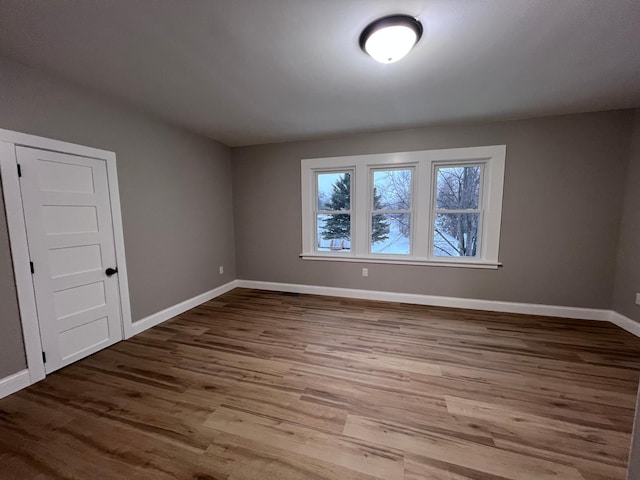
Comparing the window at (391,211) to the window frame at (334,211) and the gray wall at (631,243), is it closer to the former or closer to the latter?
the window frame at (334,211)

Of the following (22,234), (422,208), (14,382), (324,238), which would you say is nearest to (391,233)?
(422,208)

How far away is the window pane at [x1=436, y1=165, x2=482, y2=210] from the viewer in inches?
134

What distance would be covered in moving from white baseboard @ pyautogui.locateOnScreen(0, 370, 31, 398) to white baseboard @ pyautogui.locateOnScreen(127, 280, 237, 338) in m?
0.81

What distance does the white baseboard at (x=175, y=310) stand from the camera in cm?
287

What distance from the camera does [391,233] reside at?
3816 mm

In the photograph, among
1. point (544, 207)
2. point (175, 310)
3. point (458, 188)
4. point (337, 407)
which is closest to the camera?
point (337, 407)

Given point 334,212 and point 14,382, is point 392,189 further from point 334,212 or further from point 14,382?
point 14,382

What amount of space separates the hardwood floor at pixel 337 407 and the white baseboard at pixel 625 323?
0.33 feet

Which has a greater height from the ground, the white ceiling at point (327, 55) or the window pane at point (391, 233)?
the white ceiling at point (327, 55)

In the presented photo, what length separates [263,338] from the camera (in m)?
2.71

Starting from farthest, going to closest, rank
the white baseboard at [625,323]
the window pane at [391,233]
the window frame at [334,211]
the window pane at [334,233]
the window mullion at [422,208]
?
the window pane at [334,233], the window frame at [334,211], the window pane at [391,233], the window mullion at [422,208], the white baseboard at [625,323]

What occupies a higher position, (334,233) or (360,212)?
(360,212)

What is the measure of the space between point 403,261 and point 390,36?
2.78 meters

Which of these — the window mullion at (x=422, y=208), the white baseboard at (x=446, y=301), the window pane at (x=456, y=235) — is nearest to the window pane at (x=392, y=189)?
the window mullion at (x=422, y=208)
